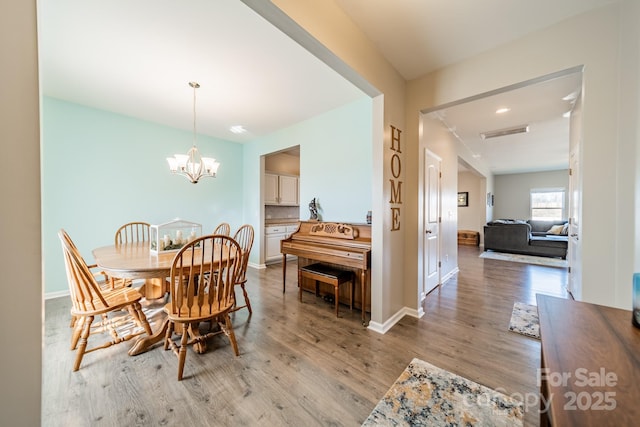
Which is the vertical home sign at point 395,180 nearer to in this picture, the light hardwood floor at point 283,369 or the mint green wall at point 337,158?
the mint green wall at point 337,158

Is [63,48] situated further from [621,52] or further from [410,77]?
[621,52]

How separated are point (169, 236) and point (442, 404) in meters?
2.78

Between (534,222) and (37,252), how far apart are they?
10.9 m

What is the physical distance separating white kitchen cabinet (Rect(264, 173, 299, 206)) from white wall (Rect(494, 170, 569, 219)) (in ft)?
26.2

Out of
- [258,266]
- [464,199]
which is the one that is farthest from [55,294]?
[464,199]

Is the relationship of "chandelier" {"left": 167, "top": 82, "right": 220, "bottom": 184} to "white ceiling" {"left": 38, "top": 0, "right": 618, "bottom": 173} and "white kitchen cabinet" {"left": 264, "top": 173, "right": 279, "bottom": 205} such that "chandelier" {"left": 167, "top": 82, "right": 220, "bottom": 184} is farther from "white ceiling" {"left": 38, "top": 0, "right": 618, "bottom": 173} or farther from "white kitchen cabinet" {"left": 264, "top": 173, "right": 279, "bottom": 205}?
"white kitchen cabinet" {"left": 264, "top": 173, "right": 279, "bottom": 205}

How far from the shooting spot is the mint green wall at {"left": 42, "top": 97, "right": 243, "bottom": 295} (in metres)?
3.11

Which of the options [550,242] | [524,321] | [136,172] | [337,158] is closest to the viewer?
[524,321]

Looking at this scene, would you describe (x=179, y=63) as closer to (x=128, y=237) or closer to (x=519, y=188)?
(x=128, y=237)

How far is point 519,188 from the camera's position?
8.30m

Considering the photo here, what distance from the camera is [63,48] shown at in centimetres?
212

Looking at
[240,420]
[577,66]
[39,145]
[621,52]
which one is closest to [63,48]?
[39,145]

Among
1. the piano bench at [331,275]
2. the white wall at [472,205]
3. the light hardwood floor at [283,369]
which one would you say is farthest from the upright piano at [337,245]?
the white wall at [472,205]

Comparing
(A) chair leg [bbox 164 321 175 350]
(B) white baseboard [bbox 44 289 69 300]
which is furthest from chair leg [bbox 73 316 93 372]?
(B) white baseboard [bbox 44 289 69 300]
